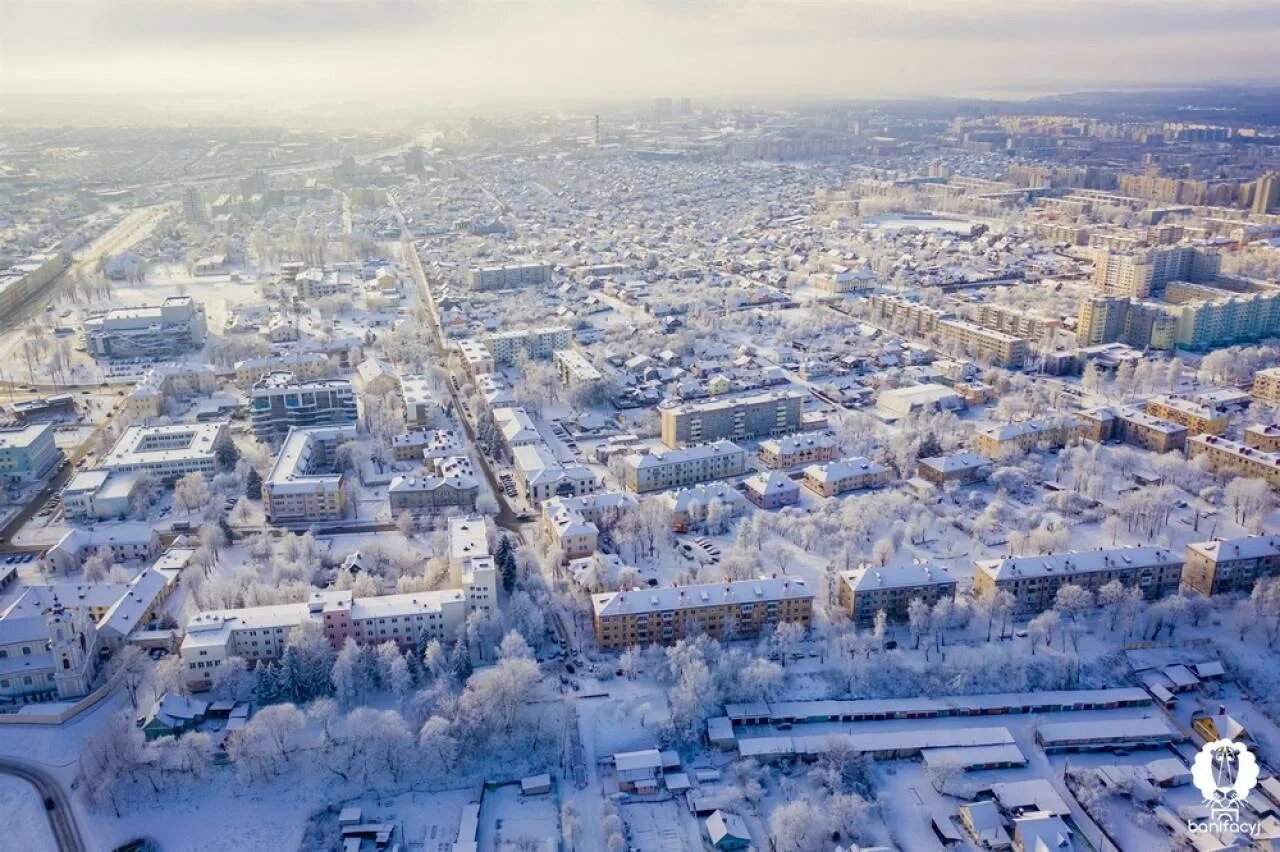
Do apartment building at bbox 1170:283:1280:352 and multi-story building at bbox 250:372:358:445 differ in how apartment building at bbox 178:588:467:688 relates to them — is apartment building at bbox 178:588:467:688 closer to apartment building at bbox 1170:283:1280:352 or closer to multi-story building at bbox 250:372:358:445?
multi-story building at bbox 250:372:358:445

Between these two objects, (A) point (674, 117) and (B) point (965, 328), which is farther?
(A) point (674, 117)

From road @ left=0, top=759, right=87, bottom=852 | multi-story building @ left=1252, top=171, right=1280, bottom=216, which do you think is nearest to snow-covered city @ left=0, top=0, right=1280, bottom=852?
road @ left=0, top=759, right=87, bottom=852

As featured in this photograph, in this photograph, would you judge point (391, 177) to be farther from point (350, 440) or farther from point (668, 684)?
point (668, 684)

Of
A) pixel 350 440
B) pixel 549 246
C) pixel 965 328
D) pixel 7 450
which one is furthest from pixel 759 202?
pixel 7 450

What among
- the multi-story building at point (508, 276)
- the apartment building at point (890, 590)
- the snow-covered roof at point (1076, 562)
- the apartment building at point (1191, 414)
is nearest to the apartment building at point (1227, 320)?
the apartment building at point (1191, 414)

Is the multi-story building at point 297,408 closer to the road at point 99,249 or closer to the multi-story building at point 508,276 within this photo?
the multi-story building at point 508,276
